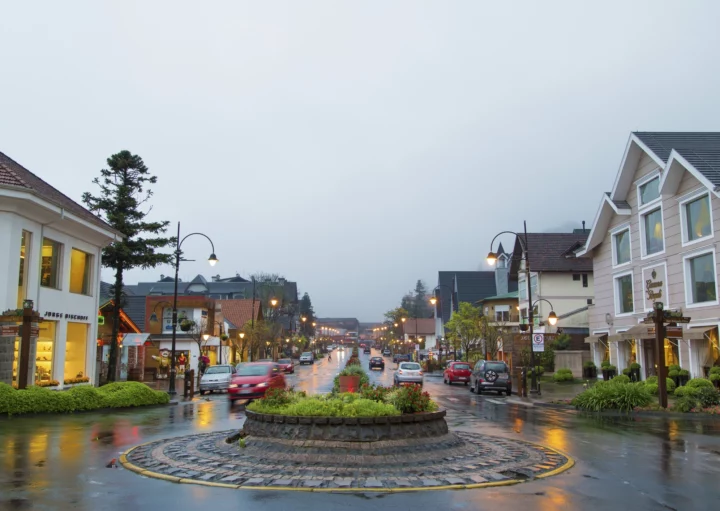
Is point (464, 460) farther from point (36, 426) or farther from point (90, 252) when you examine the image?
point (90, 252)

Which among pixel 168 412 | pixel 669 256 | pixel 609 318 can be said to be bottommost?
pixel 168 412

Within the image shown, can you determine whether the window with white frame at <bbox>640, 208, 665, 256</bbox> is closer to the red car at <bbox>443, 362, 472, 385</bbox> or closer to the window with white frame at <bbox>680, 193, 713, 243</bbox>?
the window with white frame at <bbox>680, 193, 713, 243</bbox>

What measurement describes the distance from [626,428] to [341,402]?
917cm

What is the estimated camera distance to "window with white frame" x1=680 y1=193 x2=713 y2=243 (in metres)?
26.8

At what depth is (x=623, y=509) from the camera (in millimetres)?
7883

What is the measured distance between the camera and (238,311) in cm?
7788

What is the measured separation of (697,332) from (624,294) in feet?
25.9

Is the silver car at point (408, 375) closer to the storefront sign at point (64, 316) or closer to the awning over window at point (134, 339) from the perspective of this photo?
the awning over window at point (134, 339)

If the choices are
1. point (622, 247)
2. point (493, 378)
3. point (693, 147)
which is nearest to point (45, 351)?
point (493, 378)

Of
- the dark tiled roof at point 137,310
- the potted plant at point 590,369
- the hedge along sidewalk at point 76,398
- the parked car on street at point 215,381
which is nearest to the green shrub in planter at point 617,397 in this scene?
the hedge along sidewalk at point 76,398

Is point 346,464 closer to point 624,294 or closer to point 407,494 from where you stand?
point 407,494

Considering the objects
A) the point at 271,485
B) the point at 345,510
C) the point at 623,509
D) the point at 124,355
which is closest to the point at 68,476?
the point at 271,485

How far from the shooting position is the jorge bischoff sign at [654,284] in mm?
29578

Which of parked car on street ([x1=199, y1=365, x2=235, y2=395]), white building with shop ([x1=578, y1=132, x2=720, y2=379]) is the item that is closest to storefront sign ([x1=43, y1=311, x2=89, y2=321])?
parked car on street ([x1=199, y1=365, x2=235, y2=395])
